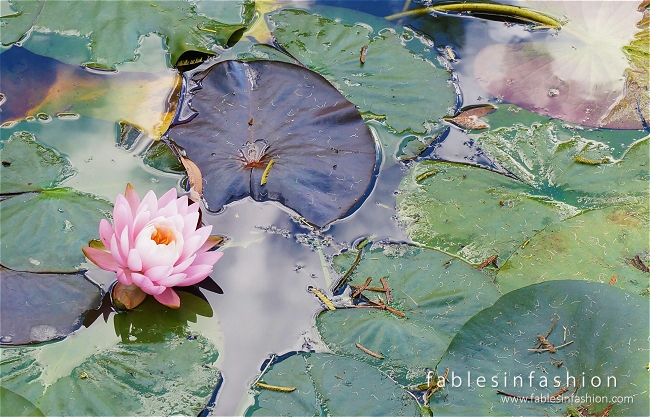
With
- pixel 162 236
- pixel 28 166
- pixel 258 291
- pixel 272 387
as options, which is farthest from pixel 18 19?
pixel 272 387

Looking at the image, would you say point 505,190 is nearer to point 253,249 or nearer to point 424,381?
point 424,381

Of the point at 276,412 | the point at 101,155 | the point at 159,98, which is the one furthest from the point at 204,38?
the point at 276,412

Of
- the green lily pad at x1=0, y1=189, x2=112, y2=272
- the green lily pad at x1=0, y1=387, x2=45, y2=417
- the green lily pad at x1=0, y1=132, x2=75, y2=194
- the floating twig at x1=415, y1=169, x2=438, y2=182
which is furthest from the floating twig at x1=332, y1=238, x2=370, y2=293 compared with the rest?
the green lily pad at x1=0, y1=132, x2=75, y2=194

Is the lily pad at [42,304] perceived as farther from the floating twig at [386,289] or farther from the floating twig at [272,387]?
the floating twig at [386,289]

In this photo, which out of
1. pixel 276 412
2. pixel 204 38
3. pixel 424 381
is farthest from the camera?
pixel 204 38

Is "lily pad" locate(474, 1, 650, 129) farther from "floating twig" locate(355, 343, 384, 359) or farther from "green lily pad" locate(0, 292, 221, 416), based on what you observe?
"green lily pad" locate(0, 292, 221, 416)

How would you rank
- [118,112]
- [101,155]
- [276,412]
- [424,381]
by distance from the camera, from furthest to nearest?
[118,112], [101,155], [424,381], [276,412]

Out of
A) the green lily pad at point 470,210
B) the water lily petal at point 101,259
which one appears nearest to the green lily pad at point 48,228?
the water lily petal at point 101,259
